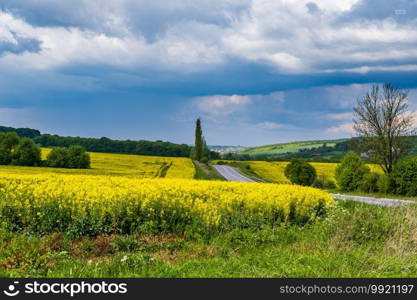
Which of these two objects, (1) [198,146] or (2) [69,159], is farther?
(1) [198,146]

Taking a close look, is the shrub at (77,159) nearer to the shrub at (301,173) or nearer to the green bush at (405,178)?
the shrub at (301,173)

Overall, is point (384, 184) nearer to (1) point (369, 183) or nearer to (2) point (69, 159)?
(1) point (369, 183)

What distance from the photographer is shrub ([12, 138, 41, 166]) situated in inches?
2490

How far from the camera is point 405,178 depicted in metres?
38.1

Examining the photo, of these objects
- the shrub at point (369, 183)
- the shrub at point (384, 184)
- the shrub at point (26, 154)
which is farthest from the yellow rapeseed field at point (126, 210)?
the shrub at point (26, 154)

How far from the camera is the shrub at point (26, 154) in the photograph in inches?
2490

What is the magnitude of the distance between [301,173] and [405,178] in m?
16.9

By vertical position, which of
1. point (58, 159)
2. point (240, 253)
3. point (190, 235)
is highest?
point (58, 159)

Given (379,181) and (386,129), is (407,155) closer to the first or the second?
(386,129)

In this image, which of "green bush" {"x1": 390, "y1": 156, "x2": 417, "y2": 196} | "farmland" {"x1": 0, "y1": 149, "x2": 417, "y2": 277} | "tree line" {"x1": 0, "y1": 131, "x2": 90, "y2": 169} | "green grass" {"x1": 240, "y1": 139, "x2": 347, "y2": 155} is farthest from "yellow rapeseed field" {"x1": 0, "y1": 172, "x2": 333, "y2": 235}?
"green grass" {"x1": 240, "y1": 139, "x2": 347, "y2": 155}

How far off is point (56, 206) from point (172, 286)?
7.53 meters

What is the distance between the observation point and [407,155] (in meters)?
46.3

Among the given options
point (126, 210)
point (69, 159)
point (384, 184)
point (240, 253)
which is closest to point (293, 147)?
point (69, 159)

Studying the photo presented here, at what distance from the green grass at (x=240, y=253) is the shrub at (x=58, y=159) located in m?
52.3
